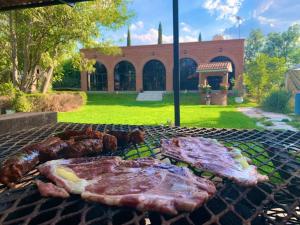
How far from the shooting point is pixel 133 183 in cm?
143

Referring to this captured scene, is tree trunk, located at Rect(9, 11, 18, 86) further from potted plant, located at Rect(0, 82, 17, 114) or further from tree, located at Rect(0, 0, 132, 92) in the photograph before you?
potted plant, located at Rect(0, 82, 17, 114)

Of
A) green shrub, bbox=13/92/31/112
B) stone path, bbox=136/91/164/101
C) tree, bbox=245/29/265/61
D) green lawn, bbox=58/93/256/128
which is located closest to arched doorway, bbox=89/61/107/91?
stone path, bbox=136/91/164/101

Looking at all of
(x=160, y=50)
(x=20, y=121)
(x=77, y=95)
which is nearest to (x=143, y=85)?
(x=160, y=50)

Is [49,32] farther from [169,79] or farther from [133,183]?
[169,79]

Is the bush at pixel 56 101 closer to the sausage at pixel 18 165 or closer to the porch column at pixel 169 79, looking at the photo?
the porch column at pixel 169 79

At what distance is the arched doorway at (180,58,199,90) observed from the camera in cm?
2898

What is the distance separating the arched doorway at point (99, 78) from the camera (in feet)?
101

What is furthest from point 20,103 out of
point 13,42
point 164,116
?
point 164,116

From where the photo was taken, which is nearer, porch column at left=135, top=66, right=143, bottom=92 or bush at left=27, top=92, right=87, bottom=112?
bush at left=27, top=92, right=87, bottom=112

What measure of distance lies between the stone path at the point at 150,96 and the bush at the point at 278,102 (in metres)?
10.5

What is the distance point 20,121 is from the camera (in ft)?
12.7

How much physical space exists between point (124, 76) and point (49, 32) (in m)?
16.3

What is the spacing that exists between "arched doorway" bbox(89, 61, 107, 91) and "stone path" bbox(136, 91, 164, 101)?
203 inches

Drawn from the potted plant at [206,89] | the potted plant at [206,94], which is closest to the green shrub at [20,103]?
the potted plant at [206,94]
